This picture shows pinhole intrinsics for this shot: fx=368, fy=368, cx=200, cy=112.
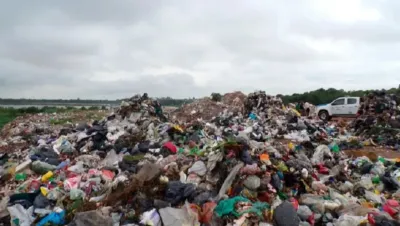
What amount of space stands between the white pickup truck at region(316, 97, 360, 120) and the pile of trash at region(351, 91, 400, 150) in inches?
135

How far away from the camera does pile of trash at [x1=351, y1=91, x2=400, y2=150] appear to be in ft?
37.6

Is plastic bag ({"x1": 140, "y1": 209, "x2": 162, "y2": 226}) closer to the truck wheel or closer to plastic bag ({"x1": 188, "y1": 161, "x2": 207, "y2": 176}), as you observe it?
plastic bag ({"x1": 188, "y1": 161, "x2": 207, "y2": 176})

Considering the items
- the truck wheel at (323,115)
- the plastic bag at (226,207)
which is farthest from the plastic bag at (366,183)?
the truck wheel at (323,115)

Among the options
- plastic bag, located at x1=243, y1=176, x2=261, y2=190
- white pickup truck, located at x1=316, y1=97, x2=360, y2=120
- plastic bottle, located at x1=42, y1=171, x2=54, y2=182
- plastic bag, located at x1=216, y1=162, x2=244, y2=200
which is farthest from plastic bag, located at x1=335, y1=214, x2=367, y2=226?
white pickup truck, located at x1=316, y1=97, x2=360, y2=120

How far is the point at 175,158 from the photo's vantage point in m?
6.48

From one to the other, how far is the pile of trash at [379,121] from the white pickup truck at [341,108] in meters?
3.43

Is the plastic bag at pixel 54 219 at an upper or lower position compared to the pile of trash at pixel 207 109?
lower

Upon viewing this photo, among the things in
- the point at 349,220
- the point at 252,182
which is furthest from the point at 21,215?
the point at 349,220

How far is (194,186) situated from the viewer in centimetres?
509

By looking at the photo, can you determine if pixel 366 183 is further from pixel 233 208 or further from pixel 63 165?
pixel 63 165

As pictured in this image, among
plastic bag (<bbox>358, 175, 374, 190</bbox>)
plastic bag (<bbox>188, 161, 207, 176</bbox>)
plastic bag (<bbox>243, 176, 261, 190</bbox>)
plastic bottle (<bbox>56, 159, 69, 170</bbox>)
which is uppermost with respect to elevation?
plastic bag (<bbox>188, 161, 207, 176</bbox>)

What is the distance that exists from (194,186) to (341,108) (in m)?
15.9

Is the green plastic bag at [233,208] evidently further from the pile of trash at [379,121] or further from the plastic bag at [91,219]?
the pile of trash at [379,121]

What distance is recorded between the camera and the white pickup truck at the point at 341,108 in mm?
18812
